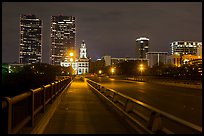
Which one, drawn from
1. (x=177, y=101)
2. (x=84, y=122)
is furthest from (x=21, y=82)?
(x=84, y=122)

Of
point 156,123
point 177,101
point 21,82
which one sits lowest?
point 177,101

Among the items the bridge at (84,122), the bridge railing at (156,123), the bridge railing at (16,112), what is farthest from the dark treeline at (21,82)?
the bridge railing at (16,112)

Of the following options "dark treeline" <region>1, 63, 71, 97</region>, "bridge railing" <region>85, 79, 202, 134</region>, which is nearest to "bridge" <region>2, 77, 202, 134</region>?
"bridge railing" <region>85, 79, 202, 134</region>

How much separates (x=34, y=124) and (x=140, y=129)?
3.28 meters

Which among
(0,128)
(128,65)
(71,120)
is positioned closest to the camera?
(0,128)

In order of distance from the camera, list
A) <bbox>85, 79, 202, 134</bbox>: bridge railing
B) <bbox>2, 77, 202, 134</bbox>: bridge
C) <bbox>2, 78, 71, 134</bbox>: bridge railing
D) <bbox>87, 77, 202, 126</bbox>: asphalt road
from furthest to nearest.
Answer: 1. <bbox>87, 77, 202, 126</bbox>: asphalt road
2. <bbox>2, 77, 202, 134</bbox>: bridge
3. <bbox>85, 79, 202, 134</bbox>: bridge railing
4. <bbox>2, 78, 71, 134</bbox>: bridge railing

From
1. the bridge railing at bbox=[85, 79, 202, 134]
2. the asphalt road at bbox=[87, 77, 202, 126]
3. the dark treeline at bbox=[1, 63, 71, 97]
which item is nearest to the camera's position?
the bridge railing at bbox=[85, 79, 202, 134]

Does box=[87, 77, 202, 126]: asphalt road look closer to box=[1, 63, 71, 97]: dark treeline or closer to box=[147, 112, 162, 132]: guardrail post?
box=[147, 112, 162, 132]: guardrail post

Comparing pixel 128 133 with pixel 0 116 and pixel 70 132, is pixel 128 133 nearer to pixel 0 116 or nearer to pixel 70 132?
pixel 70 132

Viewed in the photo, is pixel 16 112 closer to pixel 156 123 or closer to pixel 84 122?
pixel 156 123

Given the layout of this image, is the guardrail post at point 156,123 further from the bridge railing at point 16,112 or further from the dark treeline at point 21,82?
the dark treeline at point 21,82

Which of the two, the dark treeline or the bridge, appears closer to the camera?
the bridge

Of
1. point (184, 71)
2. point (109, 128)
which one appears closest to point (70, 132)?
point (109, 128)

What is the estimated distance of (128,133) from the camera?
1120 cm
